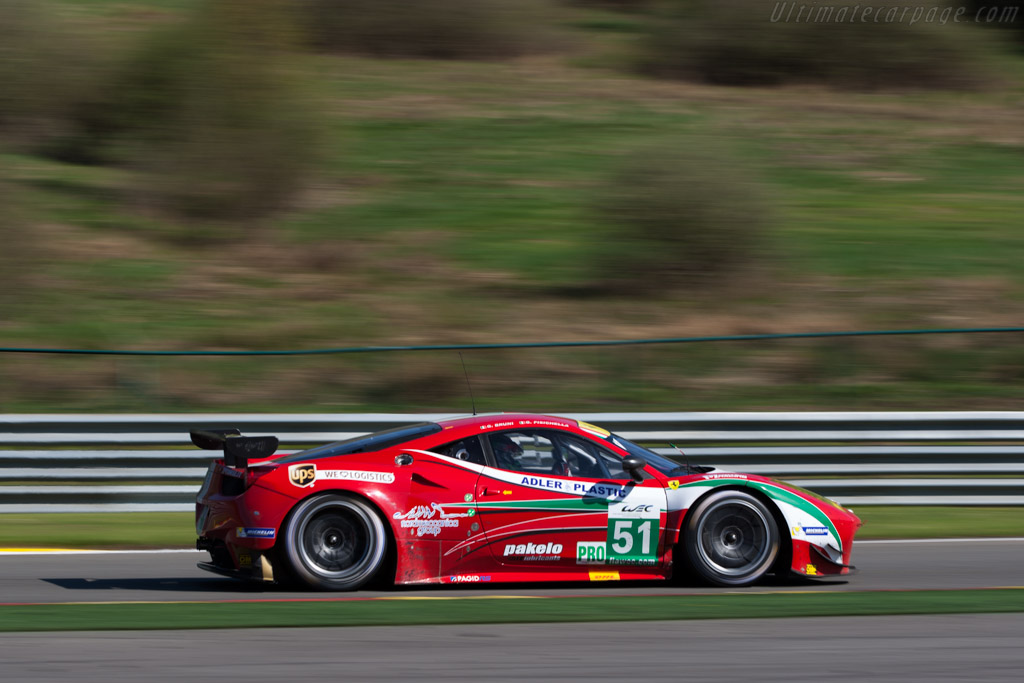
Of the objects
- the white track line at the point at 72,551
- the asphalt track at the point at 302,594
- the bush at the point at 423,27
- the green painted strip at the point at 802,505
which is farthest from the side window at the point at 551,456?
the bush at the point at 423,27

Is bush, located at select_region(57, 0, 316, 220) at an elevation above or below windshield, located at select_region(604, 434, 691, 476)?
above

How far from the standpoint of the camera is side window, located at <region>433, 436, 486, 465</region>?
26.2 ft

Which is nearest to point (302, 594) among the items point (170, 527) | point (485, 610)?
point (485, 610)

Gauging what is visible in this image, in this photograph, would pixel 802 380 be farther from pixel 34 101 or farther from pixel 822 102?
pixel 34 101

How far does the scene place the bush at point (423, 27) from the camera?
26531mm

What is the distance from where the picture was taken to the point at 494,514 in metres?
7.83

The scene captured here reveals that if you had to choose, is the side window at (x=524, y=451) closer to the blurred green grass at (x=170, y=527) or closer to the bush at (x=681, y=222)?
the blurred green grass at (x=170, y=527)

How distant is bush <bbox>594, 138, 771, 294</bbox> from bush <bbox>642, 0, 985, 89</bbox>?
28.6ft

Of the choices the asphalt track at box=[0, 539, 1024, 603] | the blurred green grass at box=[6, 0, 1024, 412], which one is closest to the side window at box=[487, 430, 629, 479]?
the asphalt track at box=[0, 539, 1024, 603]

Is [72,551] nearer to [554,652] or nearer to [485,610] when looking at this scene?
[485,610]

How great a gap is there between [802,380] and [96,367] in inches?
308

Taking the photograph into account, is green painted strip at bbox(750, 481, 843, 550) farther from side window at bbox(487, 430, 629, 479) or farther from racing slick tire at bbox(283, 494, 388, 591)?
racing slick tire at bbox(283, 494, 388, 591)

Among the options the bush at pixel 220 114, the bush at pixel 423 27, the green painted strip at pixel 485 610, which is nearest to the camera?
the green painted strip at pixel 485 610

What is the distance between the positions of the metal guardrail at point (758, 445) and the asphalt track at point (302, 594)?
157 centimetres
